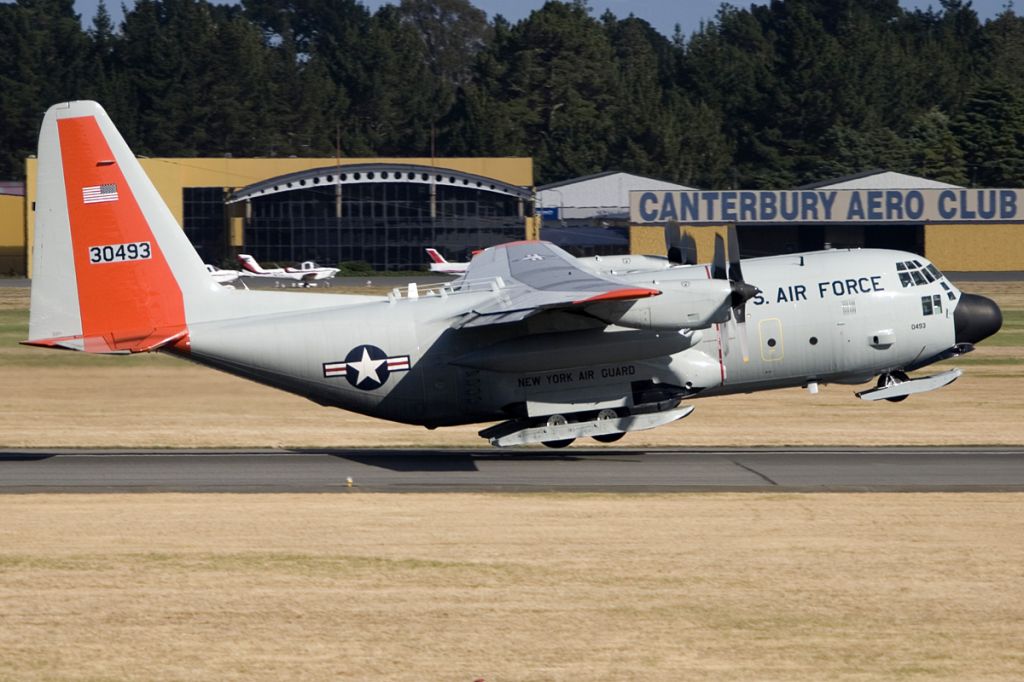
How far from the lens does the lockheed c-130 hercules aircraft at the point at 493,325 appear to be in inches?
961

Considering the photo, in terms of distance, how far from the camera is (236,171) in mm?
106688

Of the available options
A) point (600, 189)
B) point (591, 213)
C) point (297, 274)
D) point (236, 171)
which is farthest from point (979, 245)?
point (236, 171)

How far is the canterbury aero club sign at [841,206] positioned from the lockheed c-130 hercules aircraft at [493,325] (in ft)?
198

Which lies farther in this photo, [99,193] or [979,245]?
[979,245]

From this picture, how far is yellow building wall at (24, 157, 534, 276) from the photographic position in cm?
10283

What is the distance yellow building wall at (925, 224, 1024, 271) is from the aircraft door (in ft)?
219

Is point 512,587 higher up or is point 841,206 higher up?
point 841,206

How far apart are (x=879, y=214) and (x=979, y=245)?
23.6 ft

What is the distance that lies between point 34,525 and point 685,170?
119 m

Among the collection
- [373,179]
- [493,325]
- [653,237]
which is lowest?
[493,325]

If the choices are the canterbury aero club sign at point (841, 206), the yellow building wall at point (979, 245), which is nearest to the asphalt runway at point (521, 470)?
the canterbury aero club sign at point (841, 206)

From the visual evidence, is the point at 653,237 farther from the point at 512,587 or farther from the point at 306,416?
the point at 512,587

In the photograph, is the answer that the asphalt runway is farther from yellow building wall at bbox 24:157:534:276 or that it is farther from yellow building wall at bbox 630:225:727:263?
yellow building wall at bbox 24:157:534:276

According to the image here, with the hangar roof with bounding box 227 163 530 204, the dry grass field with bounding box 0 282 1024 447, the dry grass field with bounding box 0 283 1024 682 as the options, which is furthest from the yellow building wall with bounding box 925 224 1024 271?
the dry grass field with bounding box 0 283 1024 682
